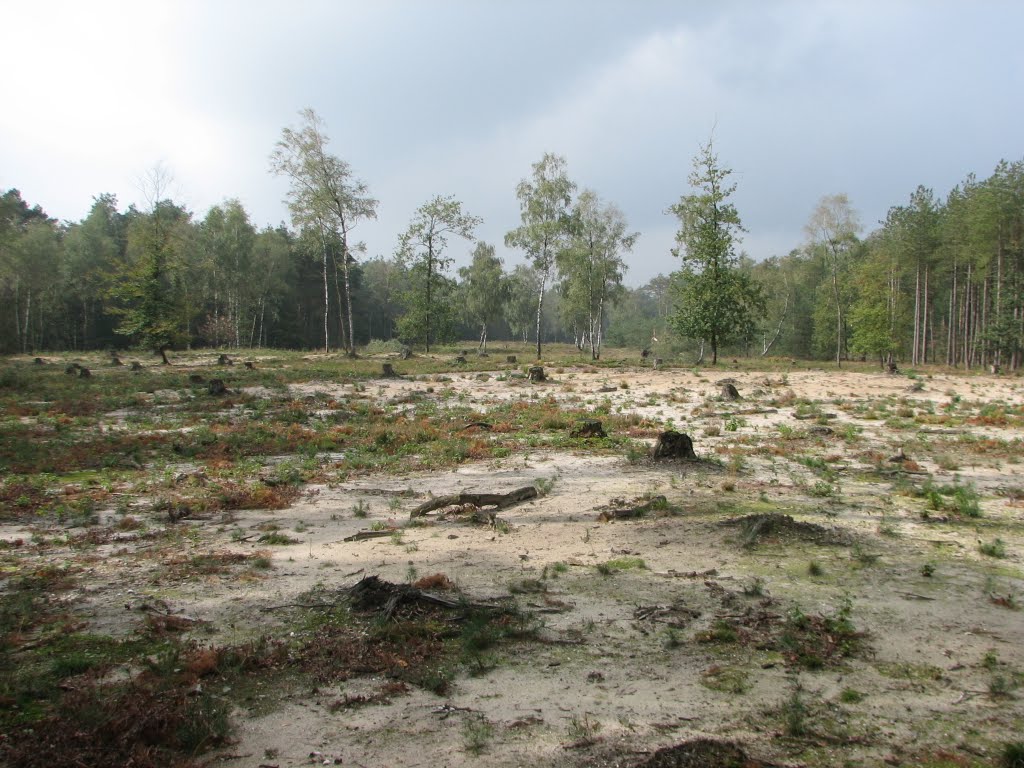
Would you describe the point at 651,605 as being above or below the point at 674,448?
below

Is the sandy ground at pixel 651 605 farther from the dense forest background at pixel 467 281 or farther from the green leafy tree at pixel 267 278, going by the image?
the green leafy tree at pixel 267 278

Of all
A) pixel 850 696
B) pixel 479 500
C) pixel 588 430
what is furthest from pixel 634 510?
pixel 588 430

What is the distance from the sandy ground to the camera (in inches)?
145

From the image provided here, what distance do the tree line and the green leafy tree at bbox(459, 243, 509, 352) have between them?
18 cm

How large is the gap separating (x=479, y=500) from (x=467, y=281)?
6497cm

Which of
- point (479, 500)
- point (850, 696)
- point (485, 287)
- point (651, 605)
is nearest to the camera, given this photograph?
point (850, 696)

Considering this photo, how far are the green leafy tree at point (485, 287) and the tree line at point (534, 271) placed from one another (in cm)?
18

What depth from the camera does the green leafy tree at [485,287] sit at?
232 ft

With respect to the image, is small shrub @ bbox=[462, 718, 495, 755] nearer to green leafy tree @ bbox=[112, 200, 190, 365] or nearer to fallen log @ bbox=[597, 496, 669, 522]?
fallen log @ bbox=[597, 496, 669, 522]

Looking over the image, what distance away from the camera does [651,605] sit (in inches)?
221

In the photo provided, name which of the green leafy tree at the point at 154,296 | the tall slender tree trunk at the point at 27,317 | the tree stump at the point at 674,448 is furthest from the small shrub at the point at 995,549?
the tall slender tree trunk at the point at 27,317

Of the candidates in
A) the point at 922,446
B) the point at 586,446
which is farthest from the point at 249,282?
the point at 922,446

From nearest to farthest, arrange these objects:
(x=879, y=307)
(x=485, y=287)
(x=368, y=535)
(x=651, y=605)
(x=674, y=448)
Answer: (x=651, y=605) < (x=368, y=535) < (x=674, y=448) < (x=879, y=307) < (x=485, y=287)

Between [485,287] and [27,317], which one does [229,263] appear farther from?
[485,287]
